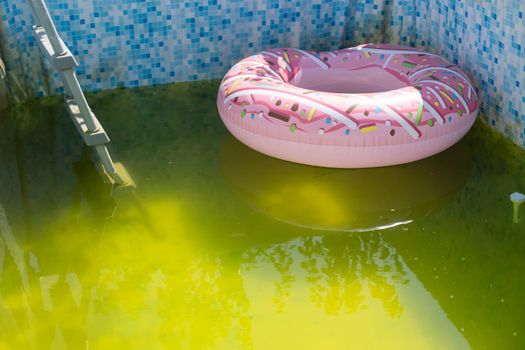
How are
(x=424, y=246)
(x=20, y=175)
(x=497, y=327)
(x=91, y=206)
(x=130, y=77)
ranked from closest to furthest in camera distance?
(x=497, y=327) → (x=424, y=246) → (x=91, y=206) → (x=20, y=175) → (x=130, y=77)

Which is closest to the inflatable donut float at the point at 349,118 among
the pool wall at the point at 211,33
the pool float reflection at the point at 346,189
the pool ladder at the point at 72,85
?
the pool float reflection at the point at 346,189

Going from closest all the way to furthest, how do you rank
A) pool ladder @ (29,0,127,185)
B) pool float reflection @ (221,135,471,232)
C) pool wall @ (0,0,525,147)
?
pool ladder @ (29,0,127,185), pool float reflection @ (221,135,471,232), pool wall @ (0,0,525,147)

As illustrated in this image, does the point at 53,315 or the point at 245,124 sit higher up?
the point at 245,124

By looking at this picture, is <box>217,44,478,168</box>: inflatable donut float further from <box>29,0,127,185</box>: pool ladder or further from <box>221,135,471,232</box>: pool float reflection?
<box>29,0,127,185</box>: pool ladder

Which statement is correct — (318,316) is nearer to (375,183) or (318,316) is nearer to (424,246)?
(424,246)

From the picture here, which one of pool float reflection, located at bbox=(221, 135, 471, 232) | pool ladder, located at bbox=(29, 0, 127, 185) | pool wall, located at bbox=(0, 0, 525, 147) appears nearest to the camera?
pool ladder, located at bbox=(29, 0, 127, 185)

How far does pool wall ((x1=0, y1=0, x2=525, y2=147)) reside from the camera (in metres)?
3.33

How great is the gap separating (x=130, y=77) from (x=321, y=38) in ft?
3.18

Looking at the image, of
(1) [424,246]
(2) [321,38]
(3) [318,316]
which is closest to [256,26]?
(2) [321,38]

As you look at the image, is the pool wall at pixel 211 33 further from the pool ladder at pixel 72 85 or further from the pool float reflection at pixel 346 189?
the pool ladder at pixel 72 85

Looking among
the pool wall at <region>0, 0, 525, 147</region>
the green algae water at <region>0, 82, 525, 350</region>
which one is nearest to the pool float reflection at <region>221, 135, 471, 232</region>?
the green algae water at <region>0, 82, 525, 350</region>

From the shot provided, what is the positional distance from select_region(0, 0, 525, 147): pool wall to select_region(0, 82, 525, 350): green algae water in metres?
0.35

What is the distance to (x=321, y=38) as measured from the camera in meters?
3.87

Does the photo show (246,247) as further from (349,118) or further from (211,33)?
(211,33)
